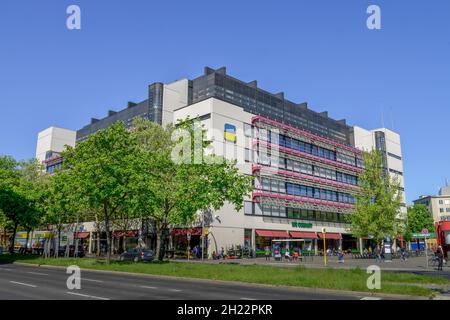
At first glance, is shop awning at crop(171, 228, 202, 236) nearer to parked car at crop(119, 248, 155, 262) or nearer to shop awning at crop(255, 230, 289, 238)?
shop awning at crop(255, 230, 289, 238)

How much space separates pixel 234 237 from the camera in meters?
50.6

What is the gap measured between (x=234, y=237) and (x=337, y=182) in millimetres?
30182

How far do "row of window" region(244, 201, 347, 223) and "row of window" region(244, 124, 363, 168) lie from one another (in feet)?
32.6

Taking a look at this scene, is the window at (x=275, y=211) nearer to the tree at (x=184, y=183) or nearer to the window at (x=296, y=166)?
the window at (x=296, y=166)

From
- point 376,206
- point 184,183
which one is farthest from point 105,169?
point 376,206

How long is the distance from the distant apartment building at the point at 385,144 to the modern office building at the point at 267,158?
277 inches

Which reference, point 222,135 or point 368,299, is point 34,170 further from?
point 368,299

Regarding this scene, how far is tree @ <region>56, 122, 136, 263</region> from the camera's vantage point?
30.1 metres

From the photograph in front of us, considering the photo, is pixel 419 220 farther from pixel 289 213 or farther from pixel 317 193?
pixel 289 213

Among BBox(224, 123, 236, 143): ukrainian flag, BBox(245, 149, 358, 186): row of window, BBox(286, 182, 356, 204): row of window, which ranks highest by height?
BBox(224, 123, 236, 143): ukrainian flag

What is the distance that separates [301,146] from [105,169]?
41.9 metres

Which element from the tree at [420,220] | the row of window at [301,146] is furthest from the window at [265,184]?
the tree at [420,220]

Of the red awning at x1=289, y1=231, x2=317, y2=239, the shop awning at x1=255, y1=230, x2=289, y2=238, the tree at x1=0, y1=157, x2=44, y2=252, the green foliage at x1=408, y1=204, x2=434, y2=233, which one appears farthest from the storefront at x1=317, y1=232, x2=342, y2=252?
the tree at x1=0, y1=157, x2=44, y2=252
